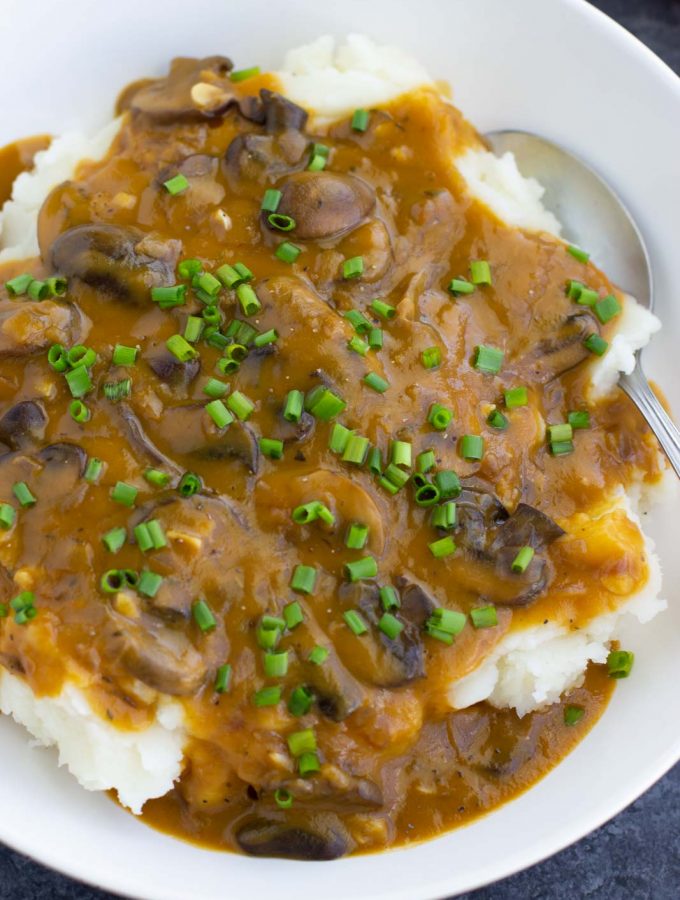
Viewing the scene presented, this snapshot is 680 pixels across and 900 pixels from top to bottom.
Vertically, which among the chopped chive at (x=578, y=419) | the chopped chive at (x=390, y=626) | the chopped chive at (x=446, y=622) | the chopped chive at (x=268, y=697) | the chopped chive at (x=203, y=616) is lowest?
the chopped chive at (x=268, y=697)

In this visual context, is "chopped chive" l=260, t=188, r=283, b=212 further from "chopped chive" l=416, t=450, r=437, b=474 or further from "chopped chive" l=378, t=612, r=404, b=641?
"chopped chive" l=378, t=612, r=404, b=641

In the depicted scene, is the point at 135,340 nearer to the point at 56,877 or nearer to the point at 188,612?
the point at 188,612

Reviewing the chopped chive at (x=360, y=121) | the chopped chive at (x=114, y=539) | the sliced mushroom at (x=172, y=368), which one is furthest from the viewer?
the chopped chive at (x=360, y=121)

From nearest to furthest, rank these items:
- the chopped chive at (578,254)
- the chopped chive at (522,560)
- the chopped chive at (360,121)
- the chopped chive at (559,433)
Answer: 1. the chopped chive at (522,560)
2. the chopped chive at (559,433)
3. the chopped chive at (578,254)
4. the chopped chive at (360,121)

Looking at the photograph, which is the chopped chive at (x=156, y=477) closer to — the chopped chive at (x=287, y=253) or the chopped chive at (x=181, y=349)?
the chopped chive at (x=181, y=349)

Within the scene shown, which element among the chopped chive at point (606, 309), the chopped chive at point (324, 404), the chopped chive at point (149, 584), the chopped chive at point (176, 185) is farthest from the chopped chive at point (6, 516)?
the chopped chive at point (606, 309)

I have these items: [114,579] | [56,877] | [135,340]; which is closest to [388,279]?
[135,340]

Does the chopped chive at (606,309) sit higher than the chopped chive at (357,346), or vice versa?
the chopped chive at (606,309)
